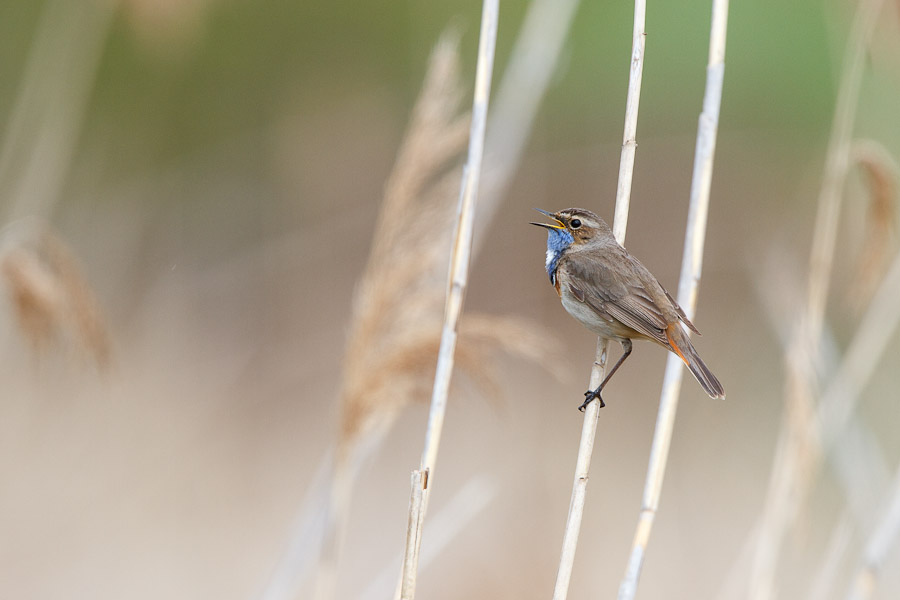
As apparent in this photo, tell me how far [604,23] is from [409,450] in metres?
3.95

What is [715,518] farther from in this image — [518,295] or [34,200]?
[34,200]

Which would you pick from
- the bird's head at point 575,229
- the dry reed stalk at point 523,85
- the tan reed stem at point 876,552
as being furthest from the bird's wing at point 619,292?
the tan reed stem at point 876,552

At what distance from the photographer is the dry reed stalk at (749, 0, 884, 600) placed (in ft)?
10.7

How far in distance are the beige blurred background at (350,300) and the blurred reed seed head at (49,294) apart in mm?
2258

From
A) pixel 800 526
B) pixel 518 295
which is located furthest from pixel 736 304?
pixel 800 526

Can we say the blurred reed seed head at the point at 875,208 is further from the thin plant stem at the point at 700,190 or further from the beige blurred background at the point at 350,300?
A: the beige blurred background at the point at 350,300

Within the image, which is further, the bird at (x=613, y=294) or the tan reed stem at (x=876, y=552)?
the bird at (x=613, y=294)

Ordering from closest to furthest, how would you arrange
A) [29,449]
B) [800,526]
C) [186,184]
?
[800,526] → [29,449] → [186,184]

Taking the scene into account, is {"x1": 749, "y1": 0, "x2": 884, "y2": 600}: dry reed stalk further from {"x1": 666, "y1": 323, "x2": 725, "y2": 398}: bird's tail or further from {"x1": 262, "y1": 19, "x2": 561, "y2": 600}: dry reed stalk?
{"x1": 262, "y1": 19, "x2": 561, "y2": 600}: dry reed stalk

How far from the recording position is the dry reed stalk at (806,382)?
10.7ft

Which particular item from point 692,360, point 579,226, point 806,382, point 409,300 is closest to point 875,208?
point 806,382

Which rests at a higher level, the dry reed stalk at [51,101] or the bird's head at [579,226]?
the dry reed stalk at [51,101]

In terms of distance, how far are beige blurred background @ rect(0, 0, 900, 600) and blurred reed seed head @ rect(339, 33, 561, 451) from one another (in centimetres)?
219

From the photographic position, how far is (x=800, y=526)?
3646mm
